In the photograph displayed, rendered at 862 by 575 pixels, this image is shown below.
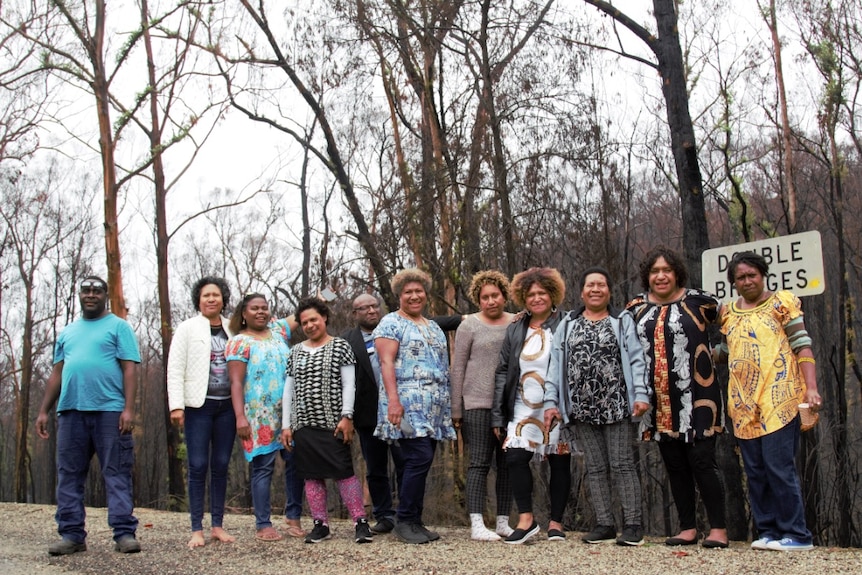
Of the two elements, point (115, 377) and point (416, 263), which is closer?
point (115, 377)

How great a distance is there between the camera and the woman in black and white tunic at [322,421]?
18.8 ft

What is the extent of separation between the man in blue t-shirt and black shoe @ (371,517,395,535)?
69.0 inches

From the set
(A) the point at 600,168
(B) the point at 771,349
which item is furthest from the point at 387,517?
(A) the point at 600,168

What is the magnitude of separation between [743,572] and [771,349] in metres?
1.48

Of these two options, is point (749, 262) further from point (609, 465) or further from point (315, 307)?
point (315, 307)

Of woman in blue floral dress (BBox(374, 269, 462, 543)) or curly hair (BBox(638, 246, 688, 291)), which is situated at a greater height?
curly hair (BBox(638, 246, 688, 291))

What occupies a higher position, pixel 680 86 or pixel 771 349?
pixel 680 86

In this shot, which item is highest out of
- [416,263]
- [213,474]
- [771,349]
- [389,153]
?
[389,153]

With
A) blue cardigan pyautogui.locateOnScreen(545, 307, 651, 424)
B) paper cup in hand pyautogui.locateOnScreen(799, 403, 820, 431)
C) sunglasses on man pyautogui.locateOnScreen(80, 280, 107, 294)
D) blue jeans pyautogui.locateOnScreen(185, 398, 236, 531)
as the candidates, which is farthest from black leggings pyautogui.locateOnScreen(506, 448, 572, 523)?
sunglasses on man pyautogui.locateOnScreen(80, 280, 107, 294)

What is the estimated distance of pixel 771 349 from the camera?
16.8 feet

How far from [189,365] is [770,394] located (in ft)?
13.2

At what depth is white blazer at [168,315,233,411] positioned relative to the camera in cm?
591

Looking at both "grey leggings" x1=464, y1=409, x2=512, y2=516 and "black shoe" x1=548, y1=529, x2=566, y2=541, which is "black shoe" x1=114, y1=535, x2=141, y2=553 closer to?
"grey leggings" x1=464, y1=409, x2=512, y2=516

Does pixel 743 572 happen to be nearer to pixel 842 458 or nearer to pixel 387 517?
pixel 387 517
